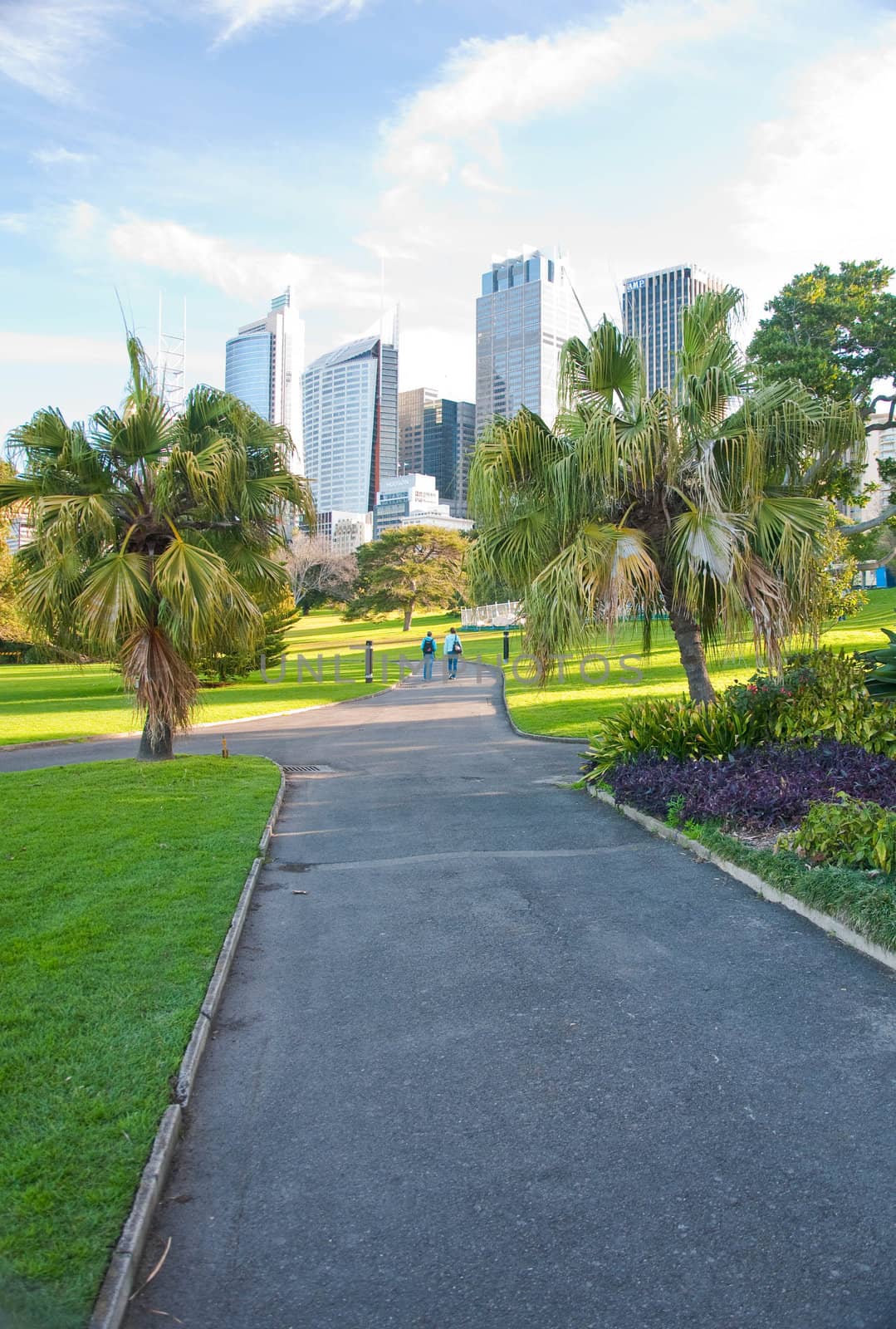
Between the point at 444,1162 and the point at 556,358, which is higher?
the point at 556,358

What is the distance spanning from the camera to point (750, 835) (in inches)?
303

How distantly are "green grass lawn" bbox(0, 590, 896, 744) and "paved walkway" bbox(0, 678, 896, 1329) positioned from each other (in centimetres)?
502

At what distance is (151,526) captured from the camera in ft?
40.7

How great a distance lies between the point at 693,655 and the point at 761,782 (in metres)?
4.02

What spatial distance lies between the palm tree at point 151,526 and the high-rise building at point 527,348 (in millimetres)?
3189

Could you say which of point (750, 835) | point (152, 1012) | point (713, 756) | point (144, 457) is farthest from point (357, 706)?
point (152, 1012)

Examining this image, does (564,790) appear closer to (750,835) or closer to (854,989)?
(750,835)

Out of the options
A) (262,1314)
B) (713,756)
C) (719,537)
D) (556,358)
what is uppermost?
(556,358)

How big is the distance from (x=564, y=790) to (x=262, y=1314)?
8.59 m

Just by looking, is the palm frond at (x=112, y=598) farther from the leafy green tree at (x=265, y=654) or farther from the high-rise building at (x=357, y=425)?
the high-rise building at (x=357, y=425)

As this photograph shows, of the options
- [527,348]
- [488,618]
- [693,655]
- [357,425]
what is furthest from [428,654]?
[357,425]

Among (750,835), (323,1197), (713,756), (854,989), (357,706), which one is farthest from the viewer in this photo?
(357,706)

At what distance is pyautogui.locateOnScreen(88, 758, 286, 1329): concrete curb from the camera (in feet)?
8.71

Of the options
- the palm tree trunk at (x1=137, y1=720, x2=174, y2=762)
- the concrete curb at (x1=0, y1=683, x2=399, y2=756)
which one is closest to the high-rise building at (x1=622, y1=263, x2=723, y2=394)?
the palm tree trunk at (x1=137, y1=720, x2=174, y2=762)
